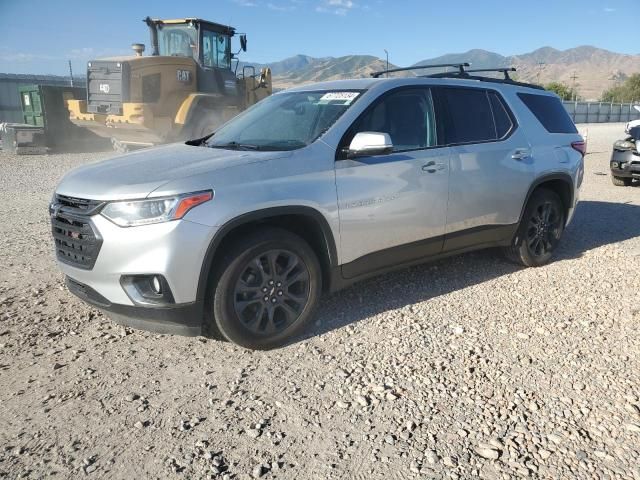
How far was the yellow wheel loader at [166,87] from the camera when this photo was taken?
40.3ft

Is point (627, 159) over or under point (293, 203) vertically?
under

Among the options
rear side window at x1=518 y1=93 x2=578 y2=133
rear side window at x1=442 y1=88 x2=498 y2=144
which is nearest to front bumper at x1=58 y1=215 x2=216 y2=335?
rear side window at x1=442 y1=88 x2=498 y2=144

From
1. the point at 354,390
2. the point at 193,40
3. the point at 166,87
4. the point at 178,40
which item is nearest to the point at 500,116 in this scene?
the point at 354,390

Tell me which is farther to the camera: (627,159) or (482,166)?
(627,159)

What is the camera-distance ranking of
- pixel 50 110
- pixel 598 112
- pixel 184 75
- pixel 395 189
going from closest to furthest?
pixel 395 189
pixel 184 75
pixel 50 110
pixel 598 112

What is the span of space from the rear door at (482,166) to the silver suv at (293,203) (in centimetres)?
1

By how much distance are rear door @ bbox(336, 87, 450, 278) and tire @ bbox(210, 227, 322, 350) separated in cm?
36

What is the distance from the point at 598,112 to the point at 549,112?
47128 mm

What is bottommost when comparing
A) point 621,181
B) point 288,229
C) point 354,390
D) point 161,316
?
point 354,390

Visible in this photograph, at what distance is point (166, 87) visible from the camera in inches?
496

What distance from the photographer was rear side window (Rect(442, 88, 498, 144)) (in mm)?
4363

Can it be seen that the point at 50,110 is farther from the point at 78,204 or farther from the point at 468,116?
the point at 468,116

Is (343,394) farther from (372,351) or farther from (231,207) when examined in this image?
(231,207)

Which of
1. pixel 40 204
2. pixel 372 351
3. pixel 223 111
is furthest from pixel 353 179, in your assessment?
pixel 223 111
